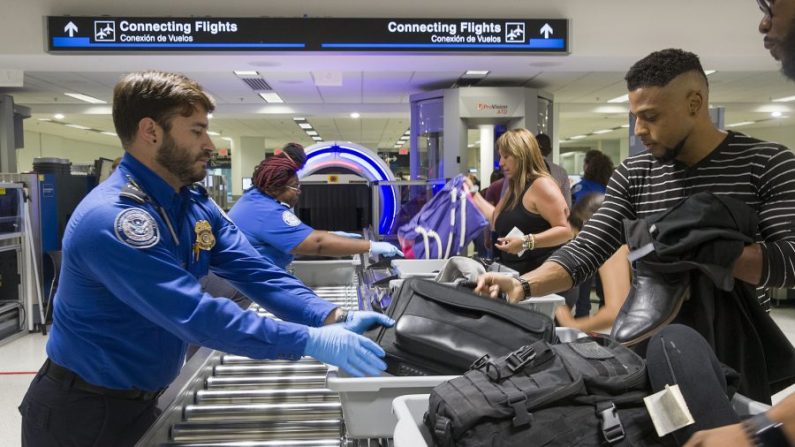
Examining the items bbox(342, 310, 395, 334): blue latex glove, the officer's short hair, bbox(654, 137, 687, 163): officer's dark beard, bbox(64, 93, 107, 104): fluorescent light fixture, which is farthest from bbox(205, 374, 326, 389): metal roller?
bbox(64, 93, 107, 104): fluorescent light fixture

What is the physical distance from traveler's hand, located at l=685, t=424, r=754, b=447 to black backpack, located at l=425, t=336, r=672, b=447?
160 mm

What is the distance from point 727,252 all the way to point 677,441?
49 centimetres

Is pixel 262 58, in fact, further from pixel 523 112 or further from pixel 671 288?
pixel 671 288

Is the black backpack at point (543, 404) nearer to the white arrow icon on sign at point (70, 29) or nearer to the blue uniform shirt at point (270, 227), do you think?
the blue uniform shirt at point (270, 227)

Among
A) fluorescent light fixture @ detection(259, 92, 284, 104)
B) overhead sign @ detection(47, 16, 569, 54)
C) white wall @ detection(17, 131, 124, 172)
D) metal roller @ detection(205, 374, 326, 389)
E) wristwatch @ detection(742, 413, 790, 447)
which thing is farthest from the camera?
white wall @ detection(17, 131, 124, 172)

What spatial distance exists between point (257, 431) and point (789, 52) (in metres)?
1.38

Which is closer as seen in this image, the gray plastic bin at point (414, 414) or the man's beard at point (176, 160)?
the gray plastic bin at point (414, 414)

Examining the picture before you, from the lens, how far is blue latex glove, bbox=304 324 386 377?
126cm

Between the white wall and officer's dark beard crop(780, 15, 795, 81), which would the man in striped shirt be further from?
the white wall

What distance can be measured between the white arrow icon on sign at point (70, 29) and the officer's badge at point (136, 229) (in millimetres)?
4734

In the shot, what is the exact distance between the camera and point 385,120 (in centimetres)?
1639

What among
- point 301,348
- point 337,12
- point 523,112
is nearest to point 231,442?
point 301,348

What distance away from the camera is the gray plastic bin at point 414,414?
84 cm

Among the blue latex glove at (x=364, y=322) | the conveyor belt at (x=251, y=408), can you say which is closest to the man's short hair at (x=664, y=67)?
the blue latex glove at (x=364, y=322)
